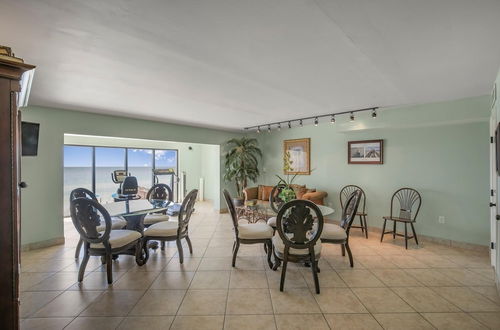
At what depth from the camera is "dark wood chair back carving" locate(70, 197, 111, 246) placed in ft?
8.36

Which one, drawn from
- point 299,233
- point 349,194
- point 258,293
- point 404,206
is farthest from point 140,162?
point 404,206

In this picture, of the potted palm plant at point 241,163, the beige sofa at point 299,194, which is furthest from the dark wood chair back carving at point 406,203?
the potted palm plant at point 241,163

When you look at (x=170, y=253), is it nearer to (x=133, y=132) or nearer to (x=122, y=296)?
(x=122, y=296)

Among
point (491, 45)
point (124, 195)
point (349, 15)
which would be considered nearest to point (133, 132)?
point (124, 195)

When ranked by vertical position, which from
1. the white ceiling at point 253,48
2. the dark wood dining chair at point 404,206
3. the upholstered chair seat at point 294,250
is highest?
the white ceiling at point 253,48

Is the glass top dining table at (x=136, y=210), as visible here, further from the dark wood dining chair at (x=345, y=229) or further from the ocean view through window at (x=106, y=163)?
the ocean view through window at (x=106, y=163)

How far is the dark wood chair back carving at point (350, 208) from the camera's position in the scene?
311cm

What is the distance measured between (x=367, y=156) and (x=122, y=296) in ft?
16.0

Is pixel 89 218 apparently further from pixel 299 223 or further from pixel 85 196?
pixel 299 223

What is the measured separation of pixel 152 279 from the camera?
275cm

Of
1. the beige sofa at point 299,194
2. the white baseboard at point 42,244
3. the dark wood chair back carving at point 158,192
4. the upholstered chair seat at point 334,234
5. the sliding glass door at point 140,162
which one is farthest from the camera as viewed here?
the sliding glass door at point 140,162

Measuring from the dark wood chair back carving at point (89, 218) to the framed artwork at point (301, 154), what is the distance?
13.6 ft

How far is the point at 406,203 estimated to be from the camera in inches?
169

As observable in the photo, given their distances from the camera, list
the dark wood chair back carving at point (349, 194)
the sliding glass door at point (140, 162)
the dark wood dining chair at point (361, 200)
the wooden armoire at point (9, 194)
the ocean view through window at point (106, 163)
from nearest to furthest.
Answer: the wooden armoire at point (9, 194), the dark wood dining chair at point (361, 200), the dark wood chair back carving at point (349, 194), the ocean view through window at point (106, 163), the sliding glass door at point (140, 162)
